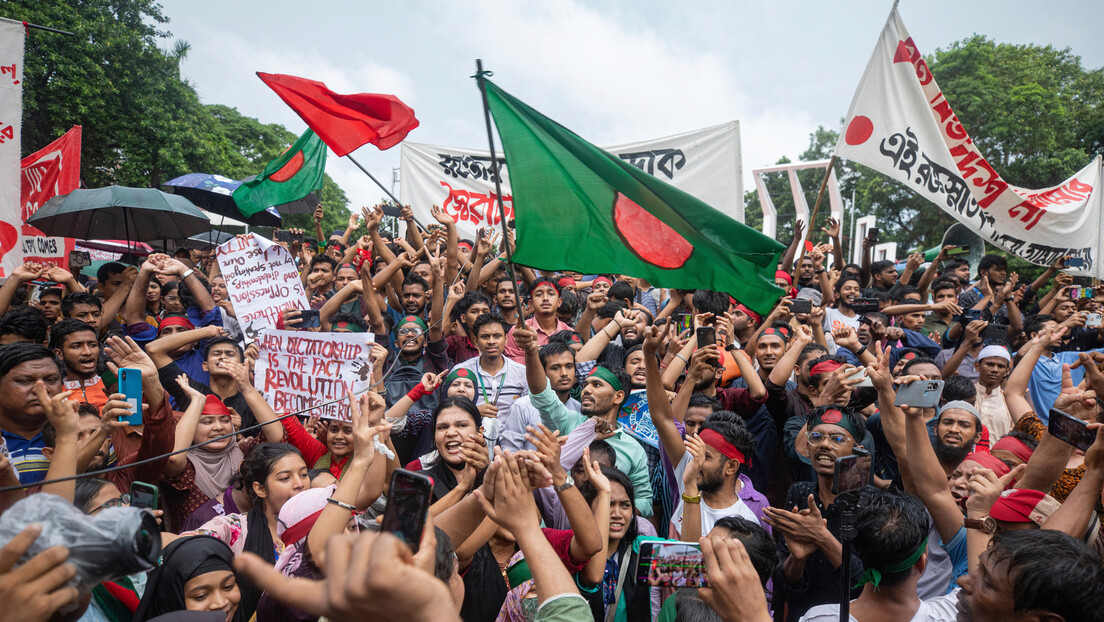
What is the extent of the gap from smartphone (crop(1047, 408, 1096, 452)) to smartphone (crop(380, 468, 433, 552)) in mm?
2495

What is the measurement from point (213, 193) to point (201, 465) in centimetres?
763

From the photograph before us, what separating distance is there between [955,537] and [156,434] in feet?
13.1

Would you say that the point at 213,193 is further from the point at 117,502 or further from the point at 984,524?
the point at 984,524

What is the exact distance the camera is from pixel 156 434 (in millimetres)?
3463

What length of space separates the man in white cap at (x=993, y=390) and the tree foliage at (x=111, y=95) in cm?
2119

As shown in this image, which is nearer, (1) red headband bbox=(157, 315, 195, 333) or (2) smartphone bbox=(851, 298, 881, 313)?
(1) red headband bbox=(157, 315, 195, 333)

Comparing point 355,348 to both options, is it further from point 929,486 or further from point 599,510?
point 929,486

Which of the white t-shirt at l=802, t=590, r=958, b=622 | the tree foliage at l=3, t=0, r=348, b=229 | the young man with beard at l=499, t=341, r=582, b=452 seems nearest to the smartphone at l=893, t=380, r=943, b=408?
the white t-shirt at l=802, t=590, r=958, b=622

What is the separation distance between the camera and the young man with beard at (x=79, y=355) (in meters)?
4.56

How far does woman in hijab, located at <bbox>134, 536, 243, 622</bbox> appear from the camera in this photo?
2592 mm

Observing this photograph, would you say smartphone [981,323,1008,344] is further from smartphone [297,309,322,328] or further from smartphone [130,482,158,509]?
smartphone [130,482,158,509]

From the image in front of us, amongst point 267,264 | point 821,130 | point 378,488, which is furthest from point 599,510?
point 821,130

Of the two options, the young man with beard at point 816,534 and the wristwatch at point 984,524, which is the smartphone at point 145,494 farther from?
the wristwatch at point 984,524

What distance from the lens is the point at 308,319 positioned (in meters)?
5.91
